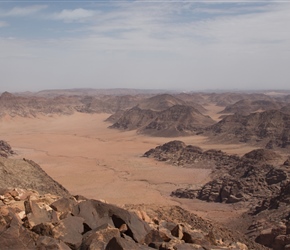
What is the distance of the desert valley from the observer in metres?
9.85

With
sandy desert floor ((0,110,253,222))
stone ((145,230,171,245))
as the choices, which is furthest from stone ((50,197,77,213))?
sandy desert floor ((0,110,253,222))

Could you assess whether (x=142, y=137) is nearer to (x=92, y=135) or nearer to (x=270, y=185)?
(x=92, y=135)

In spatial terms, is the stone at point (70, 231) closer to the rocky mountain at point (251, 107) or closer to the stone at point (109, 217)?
the stone at point (109, 217)

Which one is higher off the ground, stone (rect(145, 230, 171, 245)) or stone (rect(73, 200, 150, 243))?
stone (rect(73, 200, 150, 243))

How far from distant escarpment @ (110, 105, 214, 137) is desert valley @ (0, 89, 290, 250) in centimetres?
25

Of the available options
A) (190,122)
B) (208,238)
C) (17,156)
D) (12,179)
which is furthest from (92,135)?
(208,238)

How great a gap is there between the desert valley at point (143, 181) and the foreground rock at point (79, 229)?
0.09 ft

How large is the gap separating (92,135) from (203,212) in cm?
5665

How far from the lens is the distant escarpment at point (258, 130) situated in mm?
62878

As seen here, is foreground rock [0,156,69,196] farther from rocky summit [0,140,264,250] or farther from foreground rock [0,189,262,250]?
foreground rock [0,189,262,250]

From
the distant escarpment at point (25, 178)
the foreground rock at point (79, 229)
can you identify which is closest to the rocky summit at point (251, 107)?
the distant escarpment at point (25, 178)

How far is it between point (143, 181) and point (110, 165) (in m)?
10.3

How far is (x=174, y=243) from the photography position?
31.9 ft

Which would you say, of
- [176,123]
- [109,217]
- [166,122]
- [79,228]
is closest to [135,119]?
[166,122]
